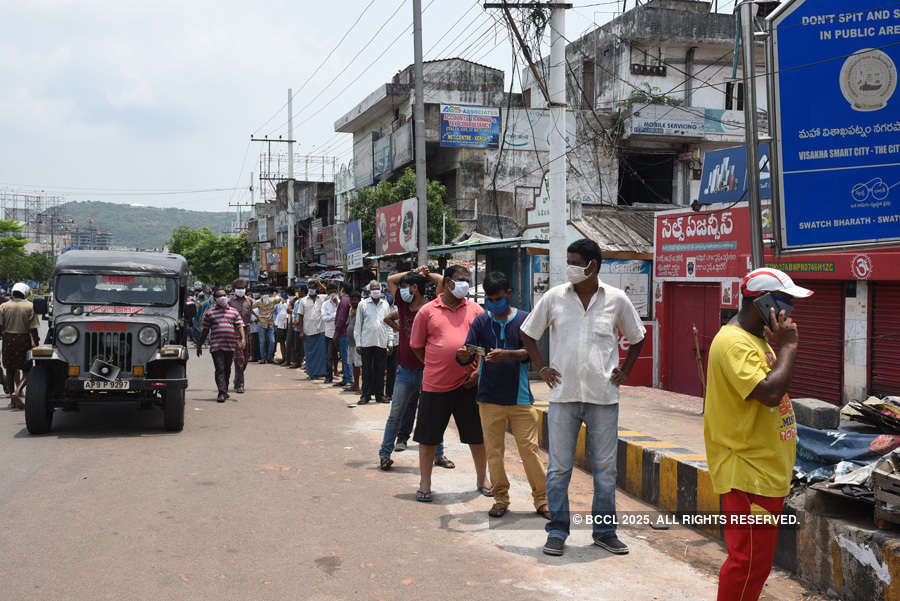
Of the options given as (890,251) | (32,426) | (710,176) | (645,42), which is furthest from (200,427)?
(645,42)

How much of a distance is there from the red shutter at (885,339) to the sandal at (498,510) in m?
7.08

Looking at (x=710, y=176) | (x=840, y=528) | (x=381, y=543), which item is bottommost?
(x=381, y=543)

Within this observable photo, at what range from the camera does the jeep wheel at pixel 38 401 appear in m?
9.24

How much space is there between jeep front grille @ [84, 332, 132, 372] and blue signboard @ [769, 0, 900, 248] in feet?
24.4

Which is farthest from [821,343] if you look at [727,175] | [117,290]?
[117,290]

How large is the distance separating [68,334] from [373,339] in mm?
4128

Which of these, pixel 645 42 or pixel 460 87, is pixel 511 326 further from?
pixel 460 87

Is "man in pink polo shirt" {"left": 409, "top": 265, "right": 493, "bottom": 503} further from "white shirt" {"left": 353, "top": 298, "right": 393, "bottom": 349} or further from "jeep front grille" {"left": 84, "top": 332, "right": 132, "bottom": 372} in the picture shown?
"white shirt" {"left": 353, "top": 298, "right": 393, "bottom": 349}

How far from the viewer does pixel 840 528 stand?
4547mm

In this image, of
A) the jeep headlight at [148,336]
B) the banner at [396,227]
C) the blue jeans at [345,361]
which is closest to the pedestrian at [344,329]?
the blue jeans at [345,361]

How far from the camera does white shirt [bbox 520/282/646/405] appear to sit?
17.0ft

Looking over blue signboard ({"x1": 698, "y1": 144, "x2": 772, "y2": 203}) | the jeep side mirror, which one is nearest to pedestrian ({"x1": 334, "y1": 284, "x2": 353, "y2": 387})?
the jeep side mirror

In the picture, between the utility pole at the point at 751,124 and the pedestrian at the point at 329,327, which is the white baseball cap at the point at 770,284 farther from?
the pedestrian at the point at 329,327

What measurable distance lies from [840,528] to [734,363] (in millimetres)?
1689
